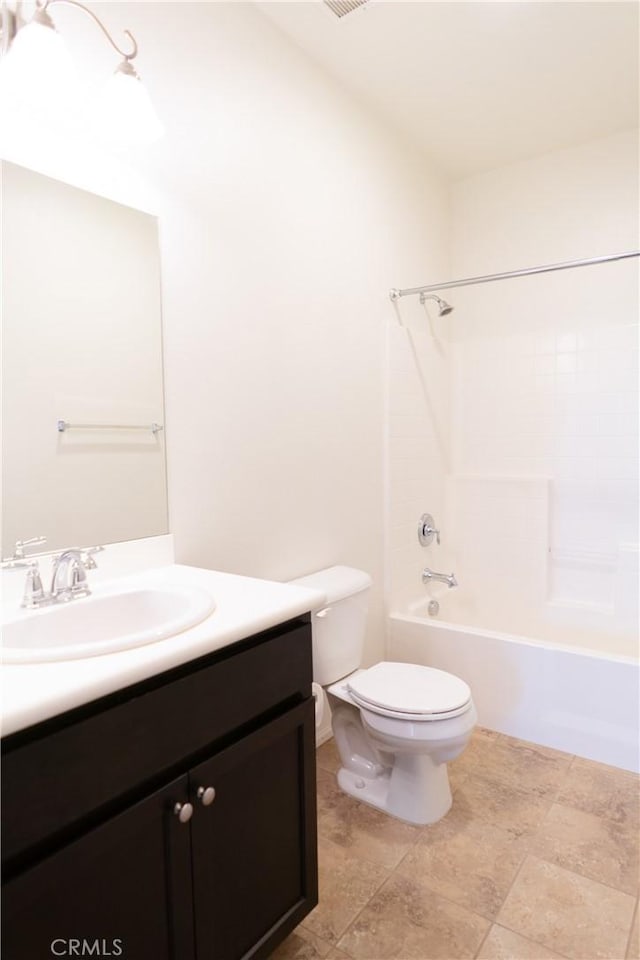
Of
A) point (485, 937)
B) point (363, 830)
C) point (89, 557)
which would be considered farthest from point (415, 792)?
point (89, 557)

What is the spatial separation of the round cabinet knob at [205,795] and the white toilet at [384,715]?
0.84 meters

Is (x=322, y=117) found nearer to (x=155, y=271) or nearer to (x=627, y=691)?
(x=155, y=271)

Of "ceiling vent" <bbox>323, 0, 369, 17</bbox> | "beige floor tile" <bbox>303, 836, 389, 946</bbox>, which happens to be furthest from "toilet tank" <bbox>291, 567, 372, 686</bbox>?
"ceiling vent" <bbox>323, 0, 369, 17</bbox>

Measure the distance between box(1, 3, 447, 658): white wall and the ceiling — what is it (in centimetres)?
12

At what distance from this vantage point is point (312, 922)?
141cm

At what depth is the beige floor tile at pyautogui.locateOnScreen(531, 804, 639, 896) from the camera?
60.7 inches

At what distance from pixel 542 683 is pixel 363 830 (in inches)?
36.1

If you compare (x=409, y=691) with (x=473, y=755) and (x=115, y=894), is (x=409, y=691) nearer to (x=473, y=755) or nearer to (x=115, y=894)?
(x=473, y=755)

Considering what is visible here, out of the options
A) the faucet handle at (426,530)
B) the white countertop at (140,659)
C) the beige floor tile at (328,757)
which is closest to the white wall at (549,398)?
the faucet handle at (426,530)

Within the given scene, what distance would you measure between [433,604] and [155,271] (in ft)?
6.53

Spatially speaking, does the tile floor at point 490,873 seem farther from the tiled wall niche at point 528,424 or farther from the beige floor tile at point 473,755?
the tiled wall niche at point 528,424

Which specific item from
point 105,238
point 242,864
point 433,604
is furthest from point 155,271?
point 433,604

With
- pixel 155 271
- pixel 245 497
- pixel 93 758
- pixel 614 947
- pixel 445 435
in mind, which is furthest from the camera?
pixel 445 435

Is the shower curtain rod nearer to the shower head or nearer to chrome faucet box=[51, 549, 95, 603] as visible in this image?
the shower head
